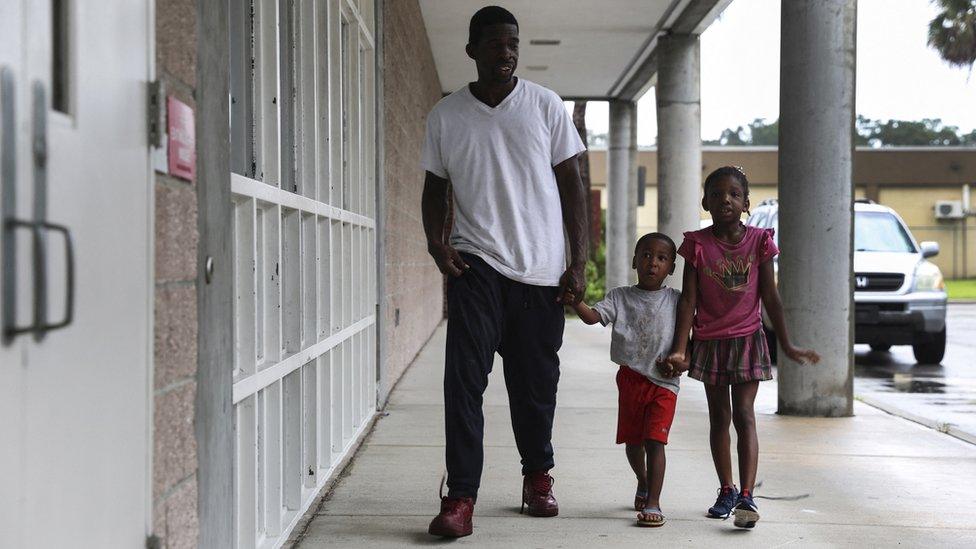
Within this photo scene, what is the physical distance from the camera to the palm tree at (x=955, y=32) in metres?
23.9

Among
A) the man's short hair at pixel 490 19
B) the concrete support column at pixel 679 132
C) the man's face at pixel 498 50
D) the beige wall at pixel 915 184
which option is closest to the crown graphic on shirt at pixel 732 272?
the man's face at pixel 498 50

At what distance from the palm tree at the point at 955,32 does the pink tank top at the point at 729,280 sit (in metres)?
22.4

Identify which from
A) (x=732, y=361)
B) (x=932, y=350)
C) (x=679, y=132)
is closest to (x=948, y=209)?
(x=679, y=132)

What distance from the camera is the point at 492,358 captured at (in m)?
4.16

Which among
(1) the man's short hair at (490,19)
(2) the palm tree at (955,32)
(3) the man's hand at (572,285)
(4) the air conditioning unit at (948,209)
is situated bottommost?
(3) the man's hand at (572,285)

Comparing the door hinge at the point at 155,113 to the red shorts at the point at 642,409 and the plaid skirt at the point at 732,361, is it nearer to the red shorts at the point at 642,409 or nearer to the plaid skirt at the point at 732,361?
the red shorts at the point at 642,409

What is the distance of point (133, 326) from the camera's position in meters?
2.21

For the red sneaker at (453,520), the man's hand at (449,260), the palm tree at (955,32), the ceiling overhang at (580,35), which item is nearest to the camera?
the red sneaker at (453,520)

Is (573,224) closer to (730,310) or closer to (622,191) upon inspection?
(730,310)

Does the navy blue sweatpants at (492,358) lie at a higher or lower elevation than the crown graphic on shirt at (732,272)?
lower

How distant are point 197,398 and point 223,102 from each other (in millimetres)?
787

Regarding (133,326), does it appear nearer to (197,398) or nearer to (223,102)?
(197,398)

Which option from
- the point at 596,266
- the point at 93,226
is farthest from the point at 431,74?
the point at 93,226

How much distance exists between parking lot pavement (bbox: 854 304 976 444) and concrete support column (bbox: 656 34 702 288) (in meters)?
2.91
